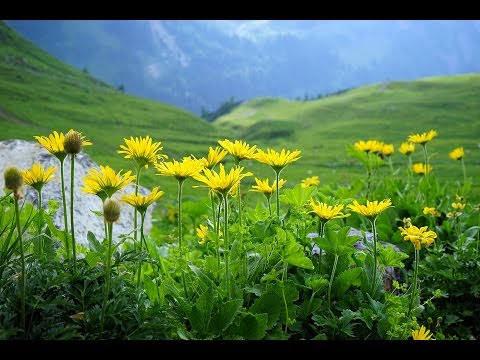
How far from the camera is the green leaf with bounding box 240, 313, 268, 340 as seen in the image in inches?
109

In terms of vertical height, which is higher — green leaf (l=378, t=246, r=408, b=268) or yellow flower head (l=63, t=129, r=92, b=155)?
yellow flower head (l=63, t=129, r=92, b=155)

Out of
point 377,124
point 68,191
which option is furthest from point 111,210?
point 377,124

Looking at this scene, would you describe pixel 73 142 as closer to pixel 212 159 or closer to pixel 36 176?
pixel 36 176

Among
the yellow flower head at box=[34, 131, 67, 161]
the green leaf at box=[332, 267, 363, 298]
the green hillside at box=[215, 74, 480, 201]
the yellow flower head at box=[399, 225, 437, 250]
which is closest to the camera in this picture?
the yellow flower head at box=[34, 131, 67, 161]

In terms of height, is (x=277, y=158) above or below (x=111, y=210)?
above

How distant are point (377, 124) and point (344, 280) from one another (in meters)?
82.7

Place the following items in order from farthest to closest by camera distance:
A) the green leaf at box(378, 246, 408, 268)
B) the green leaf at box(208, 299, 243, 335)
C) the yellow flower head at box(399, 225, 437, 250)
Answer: the green leaf at box(378, 246, 408, 268) → the yellow flower head at box(399, 225, 437, 250) → the green leaf at box(208, 299, 243, 335)

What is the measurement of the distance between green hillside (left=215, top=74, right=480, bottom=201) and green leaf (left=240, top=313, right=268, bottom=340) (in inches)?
1669

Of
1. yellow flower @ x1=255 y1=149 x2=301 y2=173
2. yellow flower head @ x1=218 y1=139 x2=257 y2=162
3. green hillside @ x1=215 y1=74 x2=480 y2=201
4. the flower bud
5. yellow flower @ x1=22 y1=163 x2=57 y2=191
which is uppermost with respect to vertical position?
green hillside @ x1=215 y1=74 x2=480 y2=201

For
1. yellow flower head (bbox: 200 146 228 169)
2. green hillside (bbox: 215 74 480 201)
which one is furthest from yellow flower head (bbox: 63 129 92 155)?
green hillside (bbox: 215 74 480 201)

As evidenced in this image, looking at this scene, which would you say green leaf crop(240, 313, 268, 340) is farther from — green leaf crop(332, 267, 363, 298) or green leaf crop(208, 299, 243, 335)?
green leaf crop(332, 267, 363, 298)

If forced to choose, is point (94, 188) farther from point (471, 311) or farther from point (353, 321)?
point (471, 311)

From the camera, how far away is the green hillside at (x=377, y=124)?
56500 mm

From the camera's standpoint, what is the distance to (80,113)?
77875 mm
